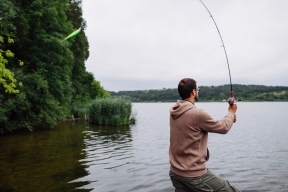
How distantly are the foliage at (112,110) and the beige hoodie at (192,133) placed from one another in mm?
22854

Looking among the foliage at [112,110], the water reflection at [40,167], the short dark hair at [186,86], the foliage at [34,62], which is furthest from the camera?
the foliage at [112,110]

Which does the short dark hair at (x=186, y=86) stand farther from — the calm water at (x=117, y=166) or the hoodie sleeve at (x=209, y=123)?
the calm water at (x=117, y=166)

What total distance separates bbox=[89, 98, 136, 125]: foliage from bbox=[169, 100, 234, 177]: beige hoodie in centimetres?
2285

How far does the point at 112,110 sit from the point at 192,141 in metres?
23.6

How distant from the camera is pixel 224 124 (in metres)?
3.46

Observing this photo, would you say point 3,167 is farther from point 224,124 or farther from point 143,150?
point 224,124

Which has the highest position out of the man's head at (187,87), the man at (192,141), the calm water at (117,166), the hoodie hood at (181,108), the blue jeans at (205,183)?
the man's head at (187,87)

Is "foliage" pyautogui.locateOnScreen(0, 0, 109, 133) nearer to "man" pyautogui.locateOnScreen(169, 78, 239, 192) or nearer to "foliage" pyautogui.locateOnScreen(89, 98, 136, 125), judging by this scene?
"foliage" pyautogui.locateOnScreen(89, 98, 136, 125)

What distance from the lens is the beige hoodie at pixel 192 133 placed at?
11.2 ft

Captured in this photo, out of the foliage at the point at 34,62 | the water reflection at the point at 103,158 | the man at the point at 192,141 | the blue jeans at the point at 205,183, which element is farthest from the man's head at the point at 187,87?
the foliage at the point at 34,62

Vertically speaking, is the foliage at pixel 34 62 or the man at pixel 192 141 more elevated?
the foliage at pixel 34 62

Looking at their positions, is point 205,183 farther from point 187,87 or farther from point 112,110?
point 112,110

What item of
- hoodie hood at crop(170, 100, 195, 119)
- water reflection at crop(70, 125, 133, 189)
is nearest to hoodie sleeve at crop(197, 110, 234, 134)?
hoodie hood at crop(170, 100, 195, 119)

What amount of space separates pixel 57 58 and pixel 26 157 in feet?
46.7
